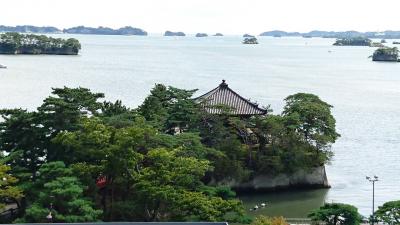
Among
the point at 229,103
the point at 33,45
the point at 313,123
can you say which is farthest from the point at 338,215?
the point at 33,45

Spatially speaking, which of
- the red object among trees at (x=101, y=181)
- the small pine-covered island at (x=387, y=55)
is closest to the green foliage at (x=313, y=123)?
the red object among trees at (x=101, y=181)

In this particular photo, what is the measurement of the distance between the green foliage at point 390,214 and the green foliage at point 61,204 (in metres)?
9.75

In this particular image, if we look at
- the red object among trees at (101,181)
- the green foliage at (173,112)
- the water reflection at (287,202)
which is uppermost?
the green foliage at (173,112)

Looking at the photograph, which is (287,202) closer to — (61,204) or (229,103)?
(229,103)

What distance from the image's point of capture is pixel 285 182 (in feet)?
101

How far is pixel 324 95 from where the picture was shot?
2820 inches

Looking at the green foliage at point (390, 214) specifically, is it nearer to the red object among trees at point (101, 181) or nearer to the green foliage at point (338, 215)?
the green foliage at point (338, 215)

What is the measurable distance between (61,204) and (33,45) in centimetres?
11559

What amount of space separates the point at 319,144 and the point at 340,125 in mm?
21041

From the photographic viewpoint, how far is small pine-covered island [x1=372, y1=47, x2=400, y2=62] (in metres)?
136

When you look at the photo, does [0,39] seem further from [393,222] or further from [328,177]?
[393,222]

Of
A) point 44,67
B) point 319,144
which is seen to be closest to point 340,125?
point 319,144

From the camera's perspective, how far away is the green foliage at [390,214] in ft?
67.6

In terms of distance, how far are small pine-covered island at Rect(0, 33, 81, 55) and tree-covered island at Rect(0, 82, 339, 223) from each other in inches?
3990
